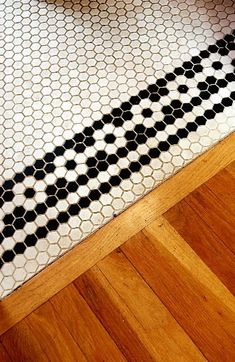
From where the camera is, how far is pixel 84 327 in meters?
1.21

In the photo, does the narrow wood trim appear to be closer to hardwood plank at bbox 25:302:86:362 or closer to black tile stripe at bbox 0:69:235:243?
hardwood plank at bbox 25:302:86:362

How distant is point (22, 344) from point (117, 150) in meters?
0.70

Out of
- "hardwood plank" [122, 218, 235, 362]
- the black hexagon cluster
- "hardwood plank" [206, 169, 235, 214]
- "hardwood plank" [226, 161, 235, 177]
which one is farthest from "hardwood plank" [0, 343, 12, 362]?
"hardwood plank" [226, 161, 235, 177]

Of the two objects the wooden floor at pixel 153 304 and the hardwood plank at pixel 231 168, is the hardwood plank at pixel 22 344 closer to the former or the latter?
the wooden floor at pixel 153 304

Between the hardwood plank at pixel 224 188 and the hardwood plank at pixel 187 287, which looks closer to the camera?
the hardwood plank at pixel 187 287

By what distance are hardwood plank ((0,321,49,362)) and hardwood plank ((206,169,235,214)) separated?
705 millimetres

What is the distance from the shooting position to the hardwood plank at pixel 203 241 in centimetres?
127

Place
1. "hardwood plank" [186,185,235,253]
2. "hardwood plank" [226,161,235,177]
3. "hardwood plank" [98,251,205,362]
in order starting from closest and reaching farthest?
1. "hardwood plank" [98,251,205,362]
2. "hardwood plank" [186,185,235,253]
3. "hardwood plank" [226,161,235,177]

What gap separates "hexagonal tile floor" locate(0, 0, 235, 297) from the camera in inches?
55.2

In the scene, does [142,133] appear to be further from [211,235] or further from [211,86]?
[211,235]

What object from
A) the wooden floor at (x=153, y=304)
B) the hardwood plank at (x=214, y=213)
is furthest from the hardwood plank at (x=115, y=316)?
the hardwood plank at (x=214, y=213)

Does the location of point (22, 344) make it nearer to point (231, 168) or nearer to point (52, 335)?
point (52, 335)

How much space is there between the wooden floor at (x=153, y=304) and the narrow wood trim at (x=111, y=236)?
21 mm

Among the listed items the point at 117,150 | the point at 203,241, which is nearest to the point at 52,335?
the point at 203,241
